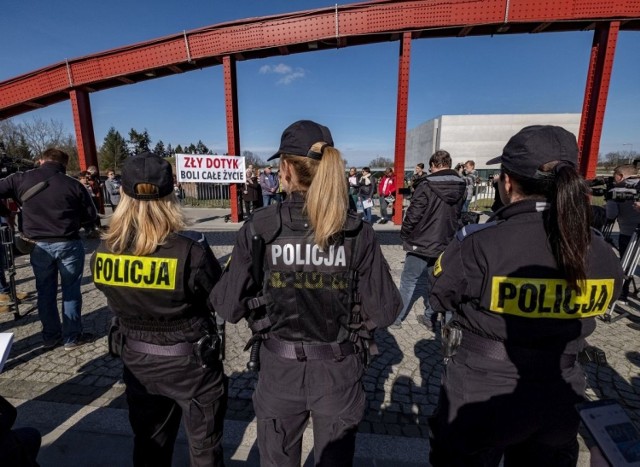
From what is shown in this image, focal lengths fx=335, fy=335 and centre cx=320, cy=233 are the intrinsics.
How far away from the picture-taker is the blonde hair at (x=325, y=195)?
146cm

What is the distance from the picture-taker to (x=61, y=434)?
2502 millimetres

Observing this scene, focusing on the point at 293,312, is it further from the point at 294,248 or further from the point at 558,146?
the point at 558,146

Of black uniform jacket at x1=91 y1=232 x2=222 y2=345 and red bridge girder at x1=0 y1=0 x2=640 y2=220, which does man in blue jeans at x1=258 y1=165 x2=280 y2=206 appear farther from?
black uniform jacket at x1=91 y1=232 x2=222 y2=345

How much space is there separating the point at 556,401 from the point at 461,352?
404 mm

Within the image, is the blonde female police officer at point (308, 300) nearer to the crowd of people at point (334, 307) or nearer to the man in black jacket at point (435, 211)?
the crowd of people at point (334, 307)

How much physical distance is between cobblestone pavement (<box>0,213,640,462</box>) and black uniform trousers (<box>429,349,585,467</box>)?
113 centimetres

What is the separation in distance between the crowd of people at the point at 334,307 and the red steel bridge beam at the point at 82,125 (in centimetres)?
1262

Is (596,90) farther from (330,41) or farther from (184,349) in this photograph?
(184,349)

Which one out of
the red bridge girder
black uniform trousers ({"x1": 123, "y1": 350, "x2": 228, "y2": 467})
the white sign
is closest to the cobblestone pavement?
black uniform trousers ({"x1": 123, "y1": 350, "x2": 228, "y2": 467})

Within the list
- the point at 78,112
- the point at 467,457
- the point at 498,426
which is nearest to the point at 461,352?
the point at 498,426

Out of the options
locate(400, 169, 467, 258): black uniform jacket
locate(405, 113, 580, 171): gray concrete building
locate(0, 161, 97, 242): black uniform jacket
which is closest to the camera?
locate(0, 161, 97, 242): black uniform jacket

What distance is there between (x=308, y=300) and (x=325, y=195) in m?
0.50

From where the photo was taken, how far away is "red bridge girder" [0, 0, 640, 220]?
9.23 m

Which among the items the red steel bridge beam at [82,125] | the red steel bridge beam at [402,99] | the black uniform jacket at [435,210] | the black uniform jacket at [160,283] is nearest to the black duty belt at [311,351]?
the black uniform jacket at [160,283]
